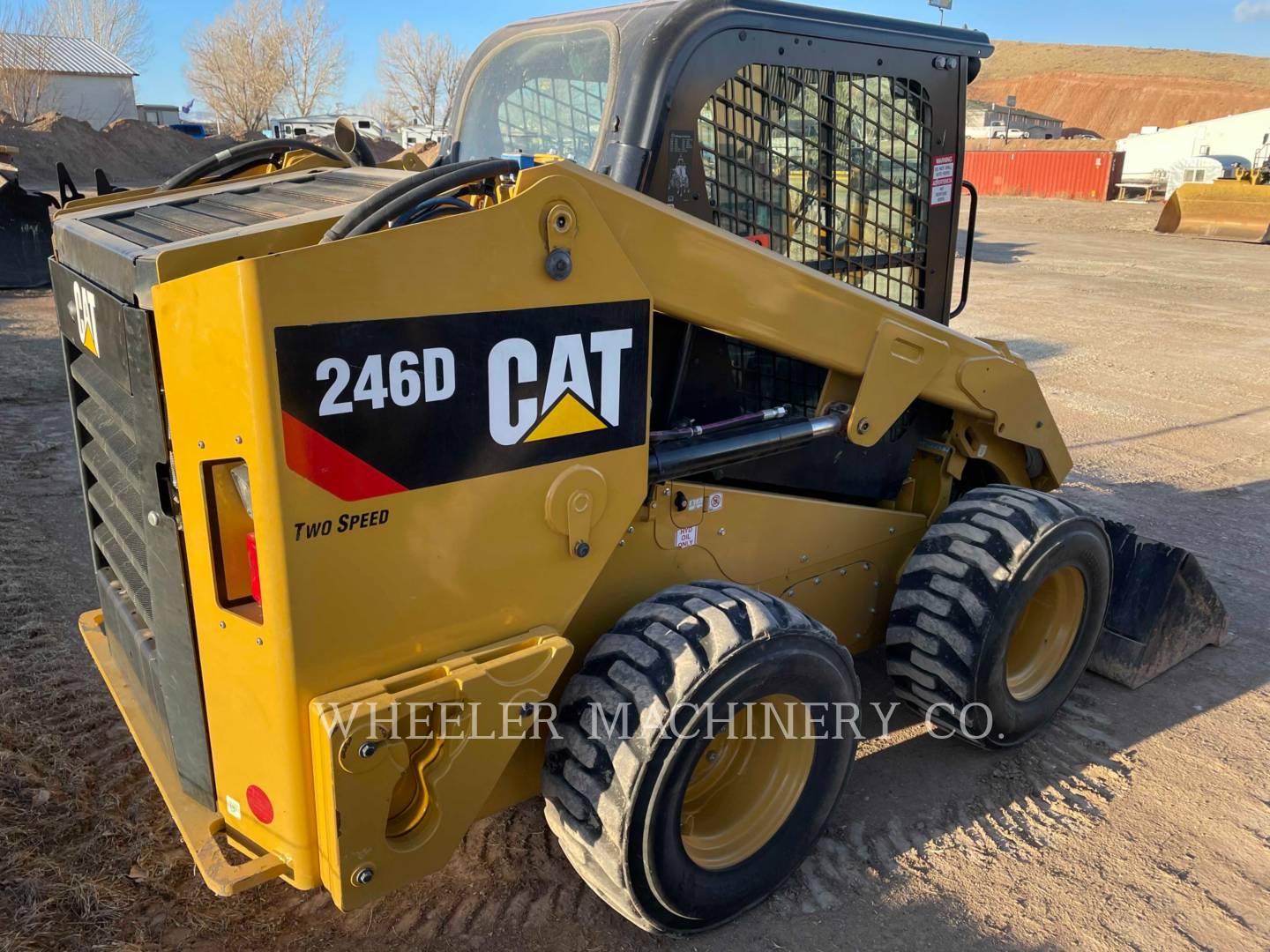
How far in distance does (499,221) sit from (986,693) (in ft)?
7.84

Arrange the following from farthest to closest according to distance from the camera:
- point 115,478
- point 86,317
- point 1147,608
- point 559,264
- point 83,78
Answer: point 83,78 → point 1147,608 → point 115,478 → point 86,317 → point 559,264

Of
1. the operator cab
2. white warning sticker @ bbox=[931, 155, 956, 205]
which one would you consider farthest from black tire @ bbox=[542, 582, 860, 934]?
white warning sticker @ bbox=[931, 155, 956, 205]

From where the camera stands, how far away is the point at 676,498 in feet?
9.29

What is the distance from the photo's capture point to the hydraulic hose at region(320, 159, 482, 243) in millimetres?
2070

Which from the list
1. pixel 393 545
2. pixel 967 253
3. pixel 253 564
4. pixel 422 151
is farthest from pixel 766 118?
pixel 422 151

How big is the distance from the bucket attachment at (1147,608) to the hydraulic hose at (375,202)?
3385mm

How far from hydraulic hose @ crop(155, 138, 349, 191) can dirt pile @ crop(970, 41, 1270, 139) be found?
71.9 m

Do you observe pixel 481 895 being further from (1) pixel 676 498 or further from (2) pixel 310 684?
(1) pixel 676 498

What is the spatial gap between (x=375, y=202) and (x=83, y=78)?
60.3 m

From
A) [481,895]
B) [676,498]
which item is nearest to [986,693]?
[676,498]

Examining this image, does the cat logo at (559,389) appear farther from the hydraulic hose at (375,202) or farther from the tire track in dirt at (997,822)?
the tire track in dirt at (997,822)

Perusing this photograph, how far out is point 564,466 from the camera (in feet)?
7.86

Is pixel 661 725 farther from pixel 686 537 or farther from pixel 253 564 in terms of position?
pixel 253 564

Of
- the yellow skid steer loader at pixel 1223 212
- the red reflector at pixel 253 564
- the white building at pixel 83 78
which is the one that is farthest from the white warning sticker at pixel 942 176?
the white building at pixel 83 78
